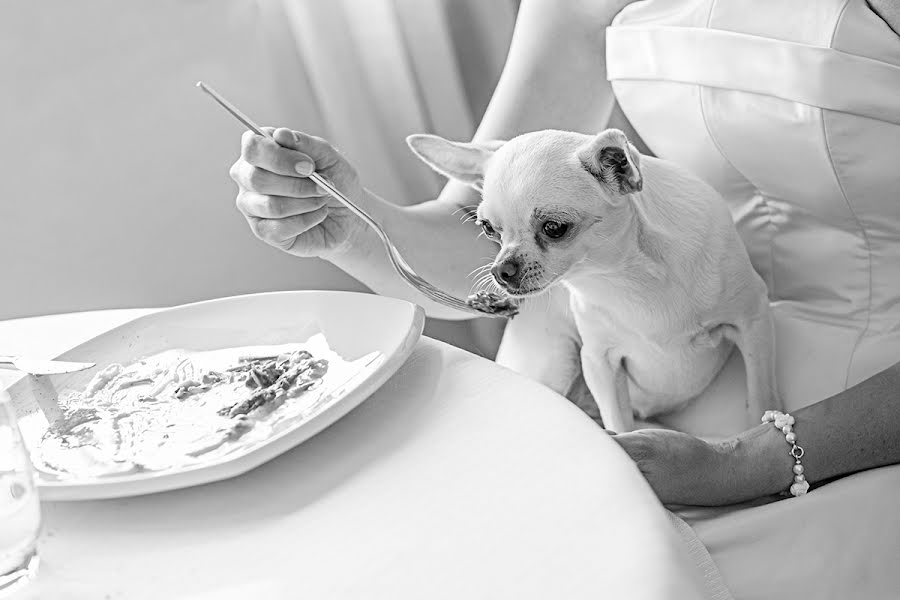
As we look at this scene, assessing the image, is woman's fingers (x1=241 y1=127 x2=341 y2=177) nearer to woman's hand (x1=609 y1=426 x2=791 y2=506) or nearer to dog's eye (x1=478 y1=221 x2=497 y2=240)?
dog's eye (x1=478 y1=221 x2=497 y2=240)

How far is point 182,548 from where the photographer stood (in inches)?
20.6

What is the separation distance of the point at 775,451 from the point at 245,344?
0.47m

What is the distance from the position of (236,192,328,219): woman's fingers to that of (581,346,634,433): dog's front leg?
342 millimetres

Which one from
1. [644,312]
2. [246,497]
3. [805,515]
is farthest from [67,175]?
[805,515]

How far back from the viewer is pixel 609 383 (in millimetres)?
1018

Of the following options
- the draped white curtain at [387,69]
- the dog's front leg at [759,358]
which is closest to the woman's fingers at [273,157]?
the dog's front leg at [759,358]

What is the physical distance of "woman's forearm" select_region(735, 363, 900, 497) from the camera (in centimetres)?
82

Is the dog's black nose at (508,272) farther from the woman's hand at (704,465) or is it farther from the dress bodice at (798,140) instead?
the dress bodice at (798,140)

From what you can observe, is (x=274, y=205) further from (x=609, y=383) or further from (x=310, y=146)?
(x=609, y=383)

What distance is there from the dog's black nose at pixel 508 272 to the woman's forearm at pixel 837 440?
0.26 meters

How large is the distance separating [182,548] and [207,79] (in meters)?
1.15

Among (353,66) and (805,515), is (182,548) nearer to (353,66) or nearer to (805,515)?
(805,515)

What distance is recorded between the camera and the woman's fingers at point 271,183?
822 millimetres

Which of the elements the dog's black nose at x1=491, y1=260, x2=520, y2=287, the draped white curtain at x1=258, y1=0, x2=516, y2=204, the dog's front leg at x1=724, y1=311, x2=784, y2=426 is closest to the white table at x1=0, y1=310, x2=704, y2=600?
the dog's black nose at x1=491, y1=260, x2=520, y2=287
